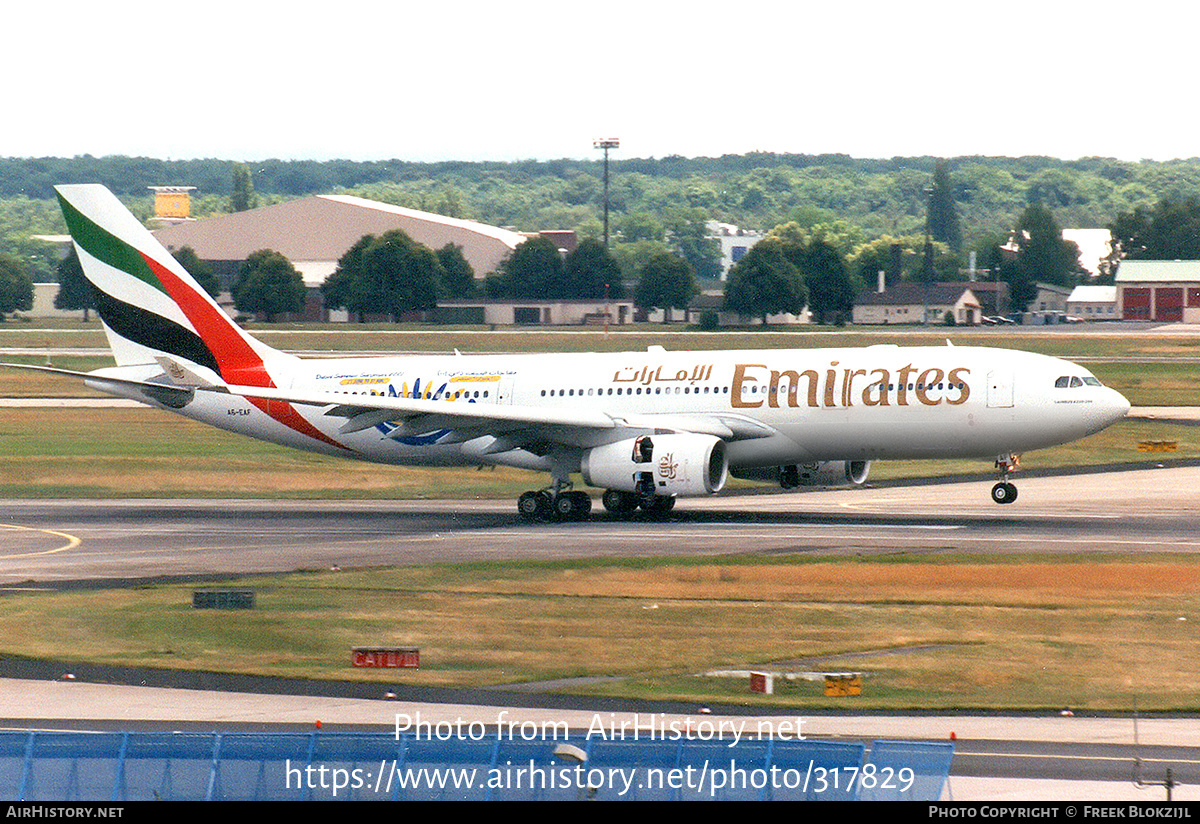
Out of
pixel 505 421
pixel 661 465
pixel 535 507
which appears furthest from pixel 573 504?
pixel 661 465

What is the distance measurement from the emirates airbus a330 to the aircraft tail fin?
2.0 inches

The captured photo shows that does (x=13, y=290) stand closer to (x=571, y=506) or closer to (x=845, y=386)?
(x=571, y=506)

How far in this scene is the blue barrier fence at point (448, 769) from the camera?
60.5 ft

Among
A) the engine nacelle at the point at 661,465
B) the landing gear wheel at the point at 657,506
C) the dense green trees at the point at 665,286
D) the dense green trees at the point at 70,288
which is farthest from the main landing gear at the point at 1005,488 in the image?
the dense green trees at the point at 70,288

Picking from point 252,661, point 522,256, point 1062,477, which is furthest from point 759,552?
point 522,256

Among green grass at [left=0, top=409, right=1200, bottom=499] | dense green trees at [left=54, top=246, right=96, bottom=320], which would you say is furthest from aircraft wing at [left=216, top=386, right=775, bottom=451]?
dense green trees at [left=54, top=246, right=96, bottom=320]

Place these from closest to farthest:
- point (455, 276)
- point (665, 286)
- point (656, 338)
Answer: point (656, 338), point (665, 286), point (455, 276)

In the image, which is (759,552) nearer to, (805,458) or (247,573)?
(805,458)

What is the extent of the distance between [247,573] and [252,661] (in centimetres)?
1072

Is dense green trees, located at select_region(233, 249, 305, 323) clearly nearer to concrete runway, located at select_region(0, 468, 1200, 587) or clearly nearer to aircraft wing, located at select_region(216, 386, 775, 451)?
concrete runway, located at select_region(0, 468, 1200, 587)

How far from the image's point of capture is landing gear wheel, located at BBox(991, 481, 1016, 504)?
168ft

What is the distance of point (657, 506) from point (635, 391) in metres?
3.84

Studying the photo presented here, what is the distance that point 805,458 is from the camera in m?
51.2

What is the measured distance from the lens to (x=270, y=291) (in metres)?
168
